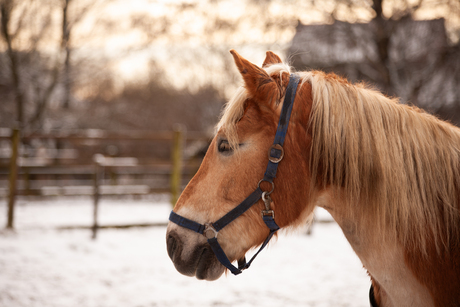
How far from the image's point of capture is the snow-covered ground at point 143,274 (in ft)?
11.0

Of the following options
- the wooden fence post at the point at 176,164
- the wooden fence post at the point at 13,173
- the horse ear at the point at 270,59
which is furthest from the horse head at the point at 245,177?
the wooden fence post at the point at 13,173

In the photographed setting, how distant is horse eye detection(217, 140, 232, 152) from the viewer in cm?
135

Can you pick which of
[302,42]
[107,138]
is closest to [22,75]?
[107,138]

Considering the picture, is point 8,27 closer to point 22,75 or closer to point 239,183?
point 22,75

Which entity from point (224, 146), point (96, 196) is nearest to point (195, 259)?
point (224, 146)

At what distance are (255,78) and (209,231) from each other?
67cm

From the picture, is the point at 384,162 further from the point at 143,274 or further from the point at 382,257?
the point at 143,274

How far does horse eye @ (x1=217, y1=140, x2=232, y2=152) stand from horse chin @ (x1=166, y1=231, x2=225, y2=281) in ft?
1.34

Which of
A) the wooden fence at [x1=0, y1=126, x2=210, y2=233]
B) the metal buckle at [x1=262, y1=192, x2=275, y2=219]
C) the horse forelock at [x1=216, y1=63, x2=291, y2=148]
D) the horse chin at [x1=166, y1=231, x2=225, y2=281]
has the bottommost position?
the wooden fence at [x1=0, y1=126, x2=210, y2=233]

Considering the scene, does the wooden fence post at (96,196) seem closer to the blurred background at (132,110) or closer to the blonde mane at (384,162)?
the blurred background at (132,110)

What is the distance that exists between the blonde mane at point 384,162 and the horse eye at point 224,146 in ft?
0.11

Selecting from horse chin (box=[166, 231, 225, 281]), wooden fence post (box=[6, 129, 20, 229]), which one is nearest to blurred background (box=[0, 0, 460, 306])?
wooden fence post (box=[6, 129, 20, 229])

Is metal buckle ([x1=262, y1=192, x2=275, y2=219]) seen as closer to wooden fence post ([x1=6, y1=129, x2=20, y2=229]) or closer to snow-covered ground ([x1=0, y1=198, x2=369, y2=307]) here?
snow-covered ground ([x1=0, y1=198, x2=369, y2=307])

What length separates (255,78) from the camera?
51.2 inches
